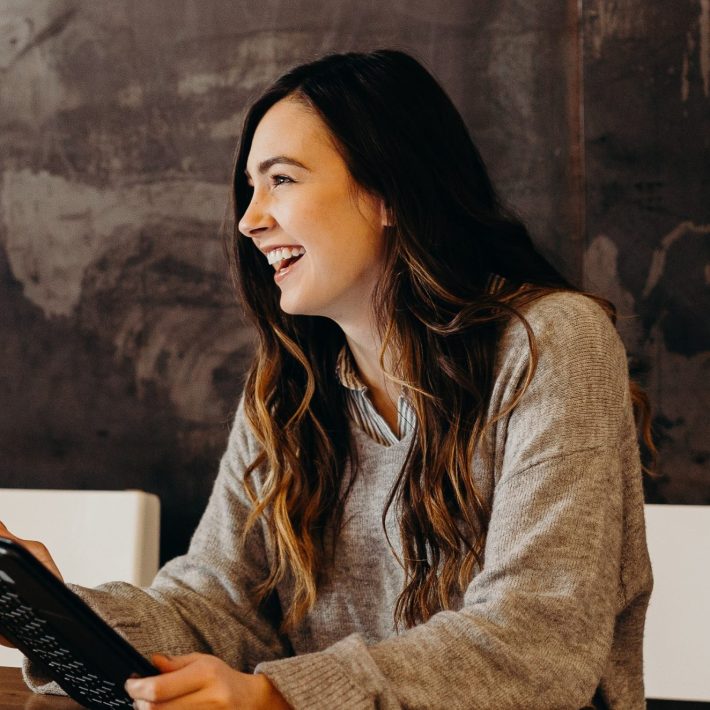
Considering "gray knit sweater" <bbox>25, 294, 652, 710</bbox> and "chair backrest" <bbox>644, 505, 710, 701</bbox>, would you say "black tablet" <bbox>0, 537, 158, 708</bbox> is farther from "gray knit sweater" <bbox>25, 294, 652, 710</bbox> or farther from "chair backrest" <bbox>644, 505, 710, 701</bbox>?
"chair backrest" <bbox>644, 505, 710, 701</bbox>

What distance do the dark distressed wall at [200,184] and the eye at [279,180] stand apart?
23.6 inches

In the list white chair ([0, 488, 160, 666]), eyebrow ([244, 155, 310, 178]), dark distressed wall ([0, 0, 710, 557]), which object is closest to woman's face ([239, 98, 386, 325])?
eyebrow ([244, 155, 310, 178])

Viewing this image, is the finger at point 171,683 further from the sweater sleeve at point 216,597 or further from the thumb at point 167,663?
the sweater sleeve at point 216,597

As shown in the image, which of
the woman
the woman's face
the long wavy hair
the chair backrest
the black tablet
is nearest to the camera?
the black tablet

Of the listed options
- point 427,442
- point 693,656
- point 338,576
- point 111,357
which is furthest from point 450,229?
point 111,357

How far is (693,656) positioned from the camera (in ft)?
5.31

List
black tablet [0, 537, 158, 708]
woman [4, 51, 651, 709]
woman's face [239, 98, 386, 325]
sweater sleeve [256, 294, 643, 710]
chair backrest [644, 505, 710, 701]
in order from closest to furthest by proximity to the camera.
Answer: black tablet [0, 537, 158, 708], sweater sleeve [256, 294, 643, 710], woman [4, 51, 651, 709], woman's face [239, 98, 386, 325], chair backrest [644, 505, 710, 701]

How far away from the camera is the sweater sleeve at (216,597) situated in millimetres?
1166

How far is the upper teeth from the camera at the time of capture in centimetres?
138

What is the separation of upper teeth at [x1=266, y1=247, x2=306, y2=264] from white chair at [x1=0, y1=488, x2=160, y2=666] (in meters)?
0.67

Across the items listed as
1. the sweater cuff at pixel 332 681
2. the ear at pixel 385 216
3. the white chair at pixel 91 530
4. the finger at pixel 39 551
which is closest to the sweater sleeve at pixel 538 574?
the sweater cuff at pixel 332 681

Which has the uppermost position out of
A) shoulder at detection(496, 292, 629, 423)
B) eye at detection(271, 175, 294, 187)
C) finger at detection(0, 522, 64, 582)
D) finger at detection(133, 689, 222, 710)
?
eye at detection(271, 175, 294, 187)

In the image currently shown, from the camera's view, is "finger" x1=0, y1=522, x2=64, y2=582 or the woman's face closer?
"finger" x1=0, y1=522, x2=64, y2=582

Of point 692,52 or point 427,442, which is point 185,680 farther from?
point 692,52
